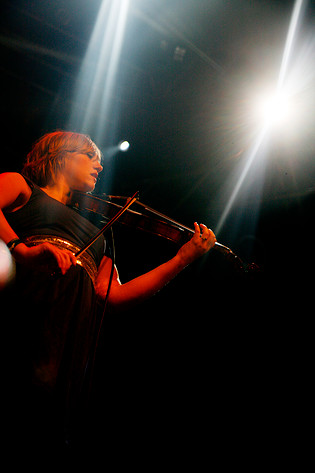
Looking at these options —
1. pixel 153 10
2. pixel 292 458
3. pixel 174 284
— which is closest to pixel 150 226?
pixel 174 284

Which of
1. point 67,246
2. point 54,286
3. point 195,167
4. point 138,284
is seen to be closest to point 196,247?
point 138,284

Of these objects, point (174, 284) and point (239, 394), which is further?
point (174, 284)

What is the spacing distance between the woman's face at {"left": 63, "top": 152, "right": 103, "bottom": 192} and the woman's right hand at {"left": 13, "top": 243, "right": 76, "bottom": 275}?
626mm

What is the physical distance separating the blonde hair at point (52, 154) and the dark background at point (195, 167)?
1.05 m

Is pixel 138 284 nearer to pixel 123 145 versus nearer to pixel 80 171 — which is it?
pixel 80 171

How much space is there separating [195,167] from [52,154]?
6.06 ft

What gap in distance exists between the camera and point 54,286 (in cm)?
100

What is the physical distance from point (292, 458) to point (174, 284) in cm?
141

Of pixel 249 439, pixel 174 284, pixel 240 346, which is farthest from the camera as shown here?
pixel 174 284

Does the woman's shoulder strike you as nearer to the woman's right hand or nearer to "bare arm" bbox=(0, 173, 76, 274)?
"bare arm" bbox=(0, 173, 76, 274)

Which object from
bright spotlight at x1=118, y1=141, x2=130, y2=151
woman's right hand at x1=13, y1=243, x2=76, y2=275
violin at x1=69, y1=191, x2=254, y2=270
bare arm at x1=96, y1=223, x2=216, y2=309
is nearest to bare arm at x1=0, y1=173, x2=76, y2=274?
woman's right hand at x1=13, y1=243, x2=76, y2=275

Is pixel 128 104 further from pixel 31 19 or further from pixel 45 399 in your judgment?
pixel 45 399

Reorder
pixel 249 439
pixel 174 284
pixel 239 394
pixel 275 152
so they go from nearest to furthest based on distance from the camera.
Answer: pixel 249 439 → pixel 239 394 → pixel 174 284 → pixel 275 152

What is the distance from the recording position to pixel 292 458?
72.9 inches
